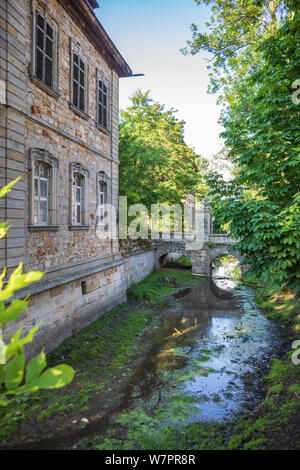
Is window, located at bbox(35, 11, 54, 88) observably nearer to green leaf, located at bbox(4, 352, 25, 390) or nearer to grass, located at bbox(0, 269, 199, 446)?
grass, located at bbox(0, 269, 199, 446)

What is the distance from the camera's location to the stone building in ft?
21.3

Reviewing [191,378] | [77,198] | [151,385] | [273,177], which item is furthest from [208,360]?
[77,198]

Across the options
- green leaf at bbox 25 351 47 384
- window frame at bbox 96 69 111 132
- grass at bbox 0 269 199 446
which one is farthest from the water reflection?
window frame at bbox 96 69 111 132

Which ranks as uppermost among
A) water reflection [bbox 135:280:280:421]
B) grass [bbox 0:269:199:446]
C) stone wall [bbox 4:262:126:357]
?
stone wall [bbox 4:262:126:357]

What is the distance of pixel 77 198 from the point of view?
32.2 ft

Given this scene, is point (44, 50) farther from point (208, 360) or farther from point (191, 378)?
point (208, 360)

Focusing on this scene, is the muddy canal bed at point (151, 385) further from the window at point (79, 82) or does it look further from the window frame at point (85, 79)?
the window at point (79, 82)

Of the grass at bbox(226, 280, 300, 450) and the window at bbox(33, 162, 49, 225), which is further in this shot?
the window at bbox(33, 162, 49, 225)

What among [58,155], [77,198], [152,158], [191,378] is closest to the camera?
[191,378]

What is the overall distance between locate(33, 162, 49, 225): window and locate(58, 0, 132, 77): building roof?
476cm

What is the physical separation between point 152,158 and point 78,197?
Answer: 22.6 feet

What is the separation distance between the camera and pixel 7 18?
6180 mm
